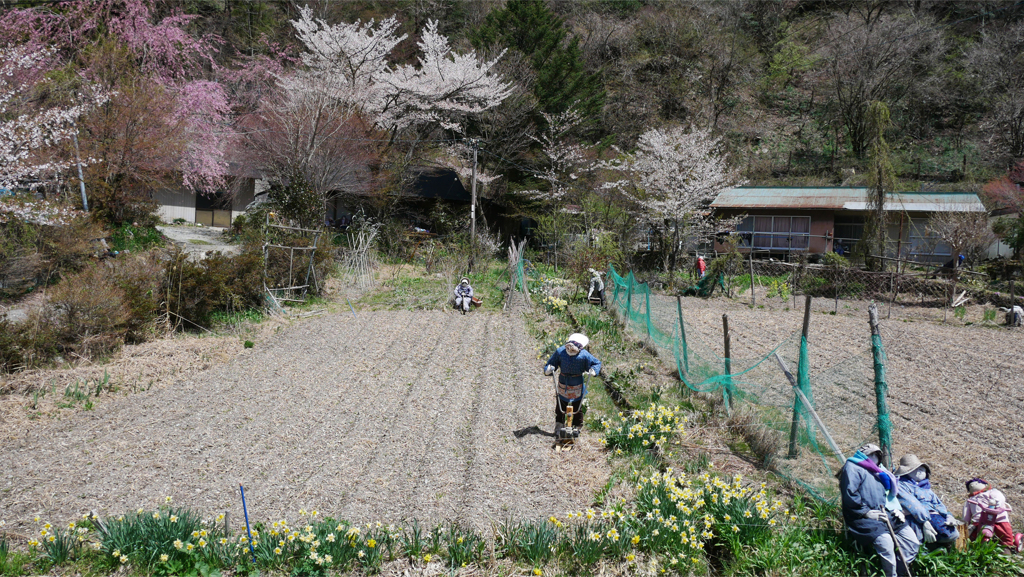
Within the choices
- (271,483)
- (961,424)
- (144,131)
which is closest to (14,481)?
(271,483)

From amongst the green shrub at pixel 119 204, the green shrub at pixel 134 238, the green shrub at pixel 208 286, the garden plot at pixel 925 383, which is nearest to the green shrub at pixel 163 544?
the garden plot at pixel 925 383

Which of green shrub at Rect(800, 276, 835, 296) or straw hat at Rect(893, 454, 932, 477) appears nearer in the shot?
straw hat at Rect(893, 454, 932, 477)

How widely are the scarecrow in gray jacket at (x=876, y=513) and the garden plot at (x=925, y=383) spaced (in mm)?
849

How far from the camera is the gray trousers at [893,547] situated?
151 inches

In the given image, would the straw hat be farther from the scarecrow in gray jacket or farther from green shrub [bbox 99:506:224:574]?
green shrub [bbox 99:506:224:574]

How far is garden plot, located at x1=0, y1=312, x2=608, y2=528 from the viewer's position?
4.88 meters

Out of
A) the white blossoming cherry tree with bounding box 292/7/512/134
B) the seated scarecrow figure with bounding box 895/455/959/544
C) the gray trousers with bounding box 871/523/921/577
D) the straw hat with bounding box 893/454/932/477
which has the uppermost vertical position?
the white blossoming cherry tree with bounding box 292/7/512/134

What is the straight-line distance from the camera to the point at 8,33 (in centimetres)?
1614

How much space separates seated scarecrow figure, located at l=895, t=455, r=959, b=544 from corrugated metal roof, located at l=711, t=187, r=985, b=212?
2146cm

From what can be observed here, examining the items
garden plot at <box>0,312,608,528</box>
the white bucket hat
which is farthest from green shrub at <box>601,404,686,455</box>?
the white bucket hat

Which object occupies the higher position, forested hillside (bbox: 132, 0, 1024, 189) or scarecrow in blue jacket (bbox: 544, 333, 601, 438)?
forested hillside (bbox: 132, 0, 1024, 189)

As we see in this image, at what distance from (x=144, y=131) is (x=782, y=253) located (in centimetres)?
2326

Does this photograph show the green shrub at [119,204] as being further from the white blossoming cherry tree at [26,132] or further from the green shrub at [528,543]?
the green shrub at [528,543]

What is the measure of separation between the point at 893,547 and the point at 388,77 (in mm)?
22532
